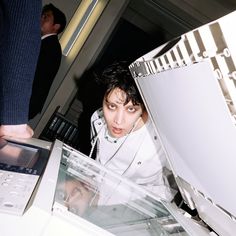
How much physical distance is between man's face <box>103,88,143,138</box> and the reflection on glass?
13.8 inches

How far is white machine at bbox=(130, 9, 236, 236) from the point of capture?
55cm

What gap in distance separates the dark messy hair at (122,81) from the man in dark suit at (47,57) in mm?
1219

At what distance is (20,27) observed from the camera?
3.04ft

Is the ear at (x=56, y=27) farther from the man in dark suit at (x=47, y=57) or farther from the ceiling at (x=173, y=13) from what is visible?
the ceiling at (x=173, y=13)

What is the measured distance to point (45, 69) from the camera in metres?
2.80

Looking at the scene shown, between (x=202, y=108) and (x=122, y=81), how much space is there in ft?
3.21

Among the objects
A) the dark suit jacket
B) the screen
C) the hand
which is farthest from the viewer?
the dark suit jacket

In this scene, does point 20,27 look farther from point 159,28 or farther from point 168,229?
point 159,28

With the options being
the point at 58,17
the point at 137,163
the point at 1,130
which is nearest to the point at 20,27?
the point at 1,130

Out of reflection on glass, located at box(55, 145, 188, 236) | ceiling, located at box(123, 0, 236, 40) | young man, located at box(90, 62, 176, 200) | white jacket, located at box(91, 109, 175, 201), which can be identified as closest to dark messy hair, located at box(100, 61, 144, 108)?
young man, located at box(90, 62, 176, 200)

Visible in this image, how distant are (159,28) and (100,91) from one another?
91 centimetres

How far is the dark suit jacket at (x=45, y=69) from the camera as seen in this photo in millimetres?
2781

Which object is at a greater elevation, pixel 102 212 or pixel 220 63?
→ pixel 220 63

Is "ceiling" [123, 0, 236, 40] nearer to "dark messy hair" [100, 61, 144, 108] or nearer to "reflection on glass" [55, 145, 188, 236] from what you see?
"dark messy hair" [100, 61, 144, 108]
